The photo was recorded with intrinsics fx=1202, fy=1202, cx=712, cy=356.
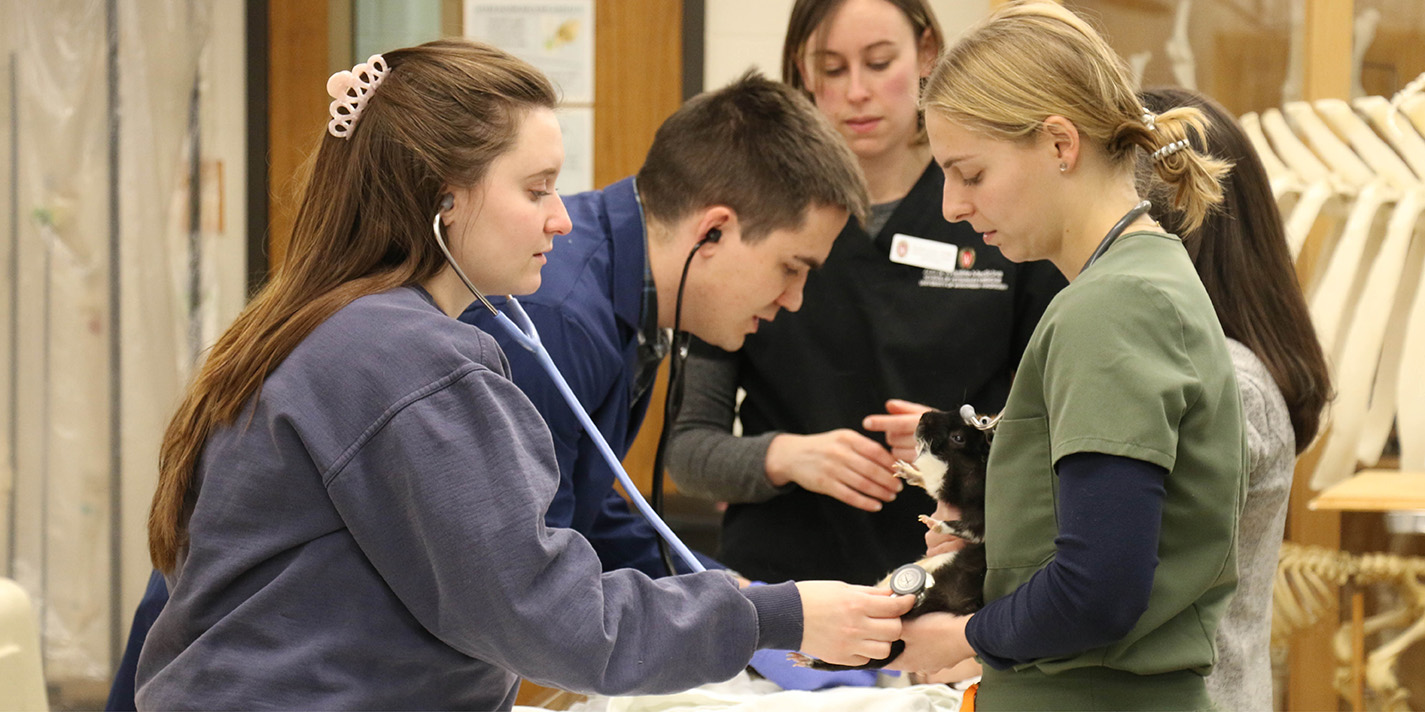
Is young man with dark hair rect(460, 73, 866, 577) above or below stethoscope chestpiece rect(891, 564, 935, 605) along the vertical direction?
above

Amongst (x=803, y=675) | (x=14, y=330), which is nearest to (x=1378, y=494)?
(x=803, y=675)

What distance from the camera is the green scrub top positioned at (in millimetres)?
909

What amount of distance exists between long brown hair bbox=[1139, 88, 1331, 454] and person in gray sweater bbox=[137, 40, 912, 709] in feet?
1.78

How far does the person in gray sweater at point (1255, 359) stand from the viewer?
1.27 meters

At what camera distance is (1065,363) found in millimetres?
945

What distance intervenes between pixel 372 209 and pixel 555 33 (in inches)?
95.7

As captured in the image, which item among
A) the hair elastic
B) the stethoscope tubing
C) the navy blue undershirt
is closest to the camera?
the navy blue undershirt

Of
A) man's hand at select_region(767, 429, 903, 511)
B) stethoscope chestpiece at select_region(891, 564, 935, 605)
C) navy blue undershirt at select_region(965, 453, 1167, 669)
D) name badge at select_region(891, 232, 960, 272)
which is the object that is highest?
name badge at select_region(891, 232, 960, 272)

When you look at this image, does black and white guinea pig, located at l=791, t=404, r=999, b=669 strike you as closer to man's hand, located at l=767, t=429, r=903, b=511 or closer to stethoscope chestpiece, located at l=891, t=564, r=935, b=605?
stethoscope chestpiece, located at l=891, t=564, r=935, b=605

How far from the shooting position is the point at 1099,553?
903 millimetres

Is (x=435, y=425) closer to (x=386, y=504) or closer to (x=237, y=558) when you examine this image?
(x=386, y=504)

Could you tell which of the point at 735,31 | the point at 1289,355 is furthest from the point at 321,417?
the point at 735,31

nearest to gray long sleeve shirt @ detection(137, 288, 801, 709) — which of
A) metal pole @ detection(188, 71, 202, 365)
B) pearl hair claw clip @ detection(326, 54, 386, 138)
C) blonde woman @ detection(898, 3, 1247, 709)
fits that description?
pearl hair claw clip @ detection(326, 54, 386, 138)

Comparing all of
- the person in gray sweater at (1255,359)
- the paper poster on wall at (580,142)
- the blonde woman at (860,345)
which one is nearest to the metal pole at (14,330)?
the paper poster on wall at (580,142)
